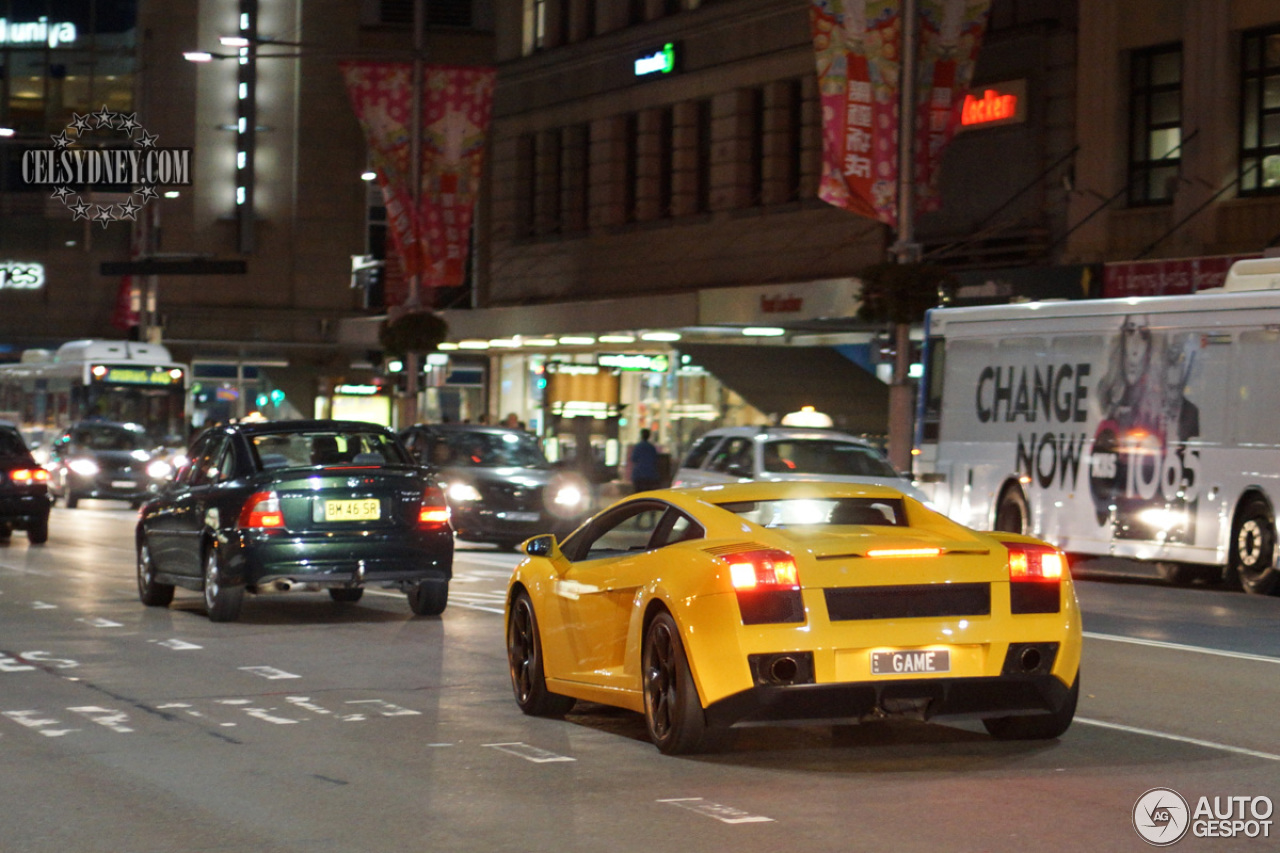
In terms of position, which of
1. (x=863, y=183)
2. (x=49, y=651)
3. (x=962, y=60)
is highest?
(x=962, y=60)

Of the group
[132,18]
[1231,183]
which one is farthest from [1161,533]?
[132,18]

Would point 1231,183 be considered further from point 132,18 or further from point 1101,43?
point 132,18

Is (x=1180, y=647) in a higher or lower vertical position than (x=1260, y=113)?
lower

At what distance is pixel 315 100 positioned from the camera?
70.6 metres

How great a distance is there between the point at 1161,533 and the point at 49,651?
11.9 metres

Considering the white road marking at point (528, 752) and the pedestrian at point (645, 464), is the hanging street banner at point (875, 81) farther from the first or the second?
the white road marking at point (528, 752)

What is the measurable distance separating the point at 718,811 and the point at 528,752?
71.1 inches

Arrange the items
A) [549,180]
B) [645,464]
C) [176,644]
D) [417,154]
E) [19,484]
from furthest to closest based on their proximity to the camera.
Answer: [549,180] → [417,154] → [645,464] → [19,484] → [176,644]

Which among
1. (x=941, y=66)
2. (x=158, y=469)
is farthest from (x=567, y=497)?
(x=158, y=469)

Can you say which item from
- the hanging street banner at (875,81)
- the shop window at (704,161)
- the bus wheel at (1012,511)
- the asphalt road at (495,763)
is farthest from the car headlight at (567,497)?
the shop window at (704,161)

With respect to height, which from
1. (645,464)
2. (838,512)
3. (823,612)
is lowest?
(823,612)

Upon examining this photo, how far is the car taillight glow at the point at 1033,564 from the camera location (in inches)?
367

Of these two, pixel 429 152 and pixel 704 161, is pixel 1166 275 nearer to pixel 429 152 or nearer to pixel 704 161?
pixel 429 152

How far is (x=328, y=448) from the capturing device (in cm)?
1744
